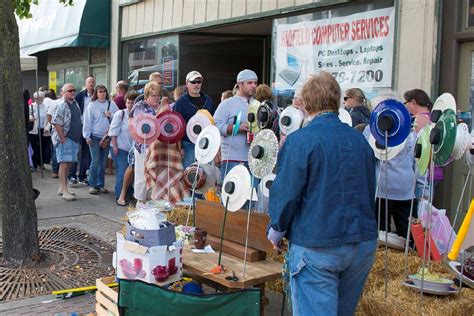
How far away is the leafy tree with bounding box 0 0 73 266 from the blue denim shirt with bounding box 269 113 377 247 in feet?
11.2

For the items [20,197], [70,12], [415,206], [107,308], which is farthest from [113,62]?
[107,308]

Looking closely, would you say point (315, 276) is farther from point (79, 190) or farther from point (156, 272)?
point (79, 190)

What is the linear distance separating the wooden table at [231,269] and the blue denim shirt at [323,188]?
802mm

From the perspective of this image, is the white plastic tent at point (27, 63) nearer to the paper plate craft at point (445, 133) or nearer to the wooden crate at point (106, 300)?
the wooden crate at point (106, 300)

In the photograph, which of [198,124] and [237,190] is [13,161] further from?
[237,190]

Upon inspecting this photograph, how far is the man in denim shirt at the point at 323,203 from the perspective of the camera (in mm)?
2580

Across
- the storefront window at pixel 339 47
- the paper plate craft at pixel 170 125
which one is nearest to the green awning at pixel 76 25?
the storefront window at pixel 339 47

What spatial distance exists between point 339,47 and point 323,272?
5178 millimetres

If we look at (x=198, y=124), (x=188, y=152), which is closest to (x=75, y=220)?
(x=188, y=152)

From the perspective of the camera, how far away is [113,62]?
1294 cm

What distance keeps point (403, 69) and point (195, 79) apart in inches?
96.1

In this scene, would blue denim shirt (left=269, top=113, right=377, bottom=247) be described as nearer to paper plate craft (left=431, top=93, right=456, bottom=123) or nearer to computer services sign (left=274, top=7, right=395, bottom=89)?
paper plate craft (left=431, top=93, right=456, bottom=123)

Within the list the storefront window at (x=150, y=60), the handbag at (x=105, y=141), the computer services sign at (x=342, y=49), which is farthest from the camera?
the storefront window at (x=150, y=60)

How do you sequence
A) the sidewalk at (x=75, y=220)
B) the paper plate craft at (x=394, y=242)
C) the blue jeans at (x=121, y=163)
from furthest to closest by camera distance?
the blue jeans at (x=121, y=163), the paper plate craft at (x=394, y=242), the sidewalk at (x=75, y=220)
